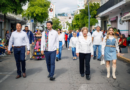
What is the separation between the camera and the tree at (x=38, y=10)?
33875 mm


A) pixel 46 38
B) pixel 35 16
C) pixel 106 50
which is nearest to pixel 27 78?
pixel 46 38

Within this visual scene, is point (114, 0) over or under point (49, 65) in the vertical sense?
over

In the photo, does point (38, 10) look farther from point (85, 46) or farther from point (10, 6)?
point (85, 46)

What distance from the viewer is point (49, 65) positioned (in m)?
5.92

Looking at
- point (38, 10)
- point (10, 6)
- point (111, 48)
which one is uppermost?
point (38, 10)

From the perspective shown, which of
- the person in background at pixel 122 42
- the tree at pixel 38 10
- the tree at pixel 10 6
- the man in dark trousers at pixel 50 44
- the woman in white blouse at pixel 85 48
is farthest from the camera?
the tree at pixel 38 10

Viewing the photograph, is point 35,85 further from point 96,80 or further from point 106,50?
point 106,50

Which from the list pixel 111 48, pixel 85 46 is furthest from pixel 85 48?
pixel 111 48

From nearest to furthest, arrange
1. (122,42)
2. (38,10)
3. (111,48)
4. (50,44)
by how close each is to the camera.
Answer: (50,44) < (111,48) < (122,42) < (38,10)

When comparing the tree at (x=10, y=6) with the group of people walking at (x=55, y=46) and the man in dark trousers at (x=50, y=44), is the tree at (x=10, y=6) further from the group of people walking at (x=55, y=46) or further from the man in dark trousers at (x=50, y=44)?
Answer: the man in dark trousers at (x=50, y=44)

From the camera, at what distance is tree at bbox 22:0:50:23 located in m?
33.9

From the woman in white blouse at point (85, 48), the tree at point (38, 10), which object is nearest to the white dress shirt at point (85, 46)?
the woman in white blouse at point (85, 48)

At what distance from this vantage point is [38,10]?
33.7 meters

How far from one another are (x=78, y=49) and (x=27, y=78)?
6.76 ft
